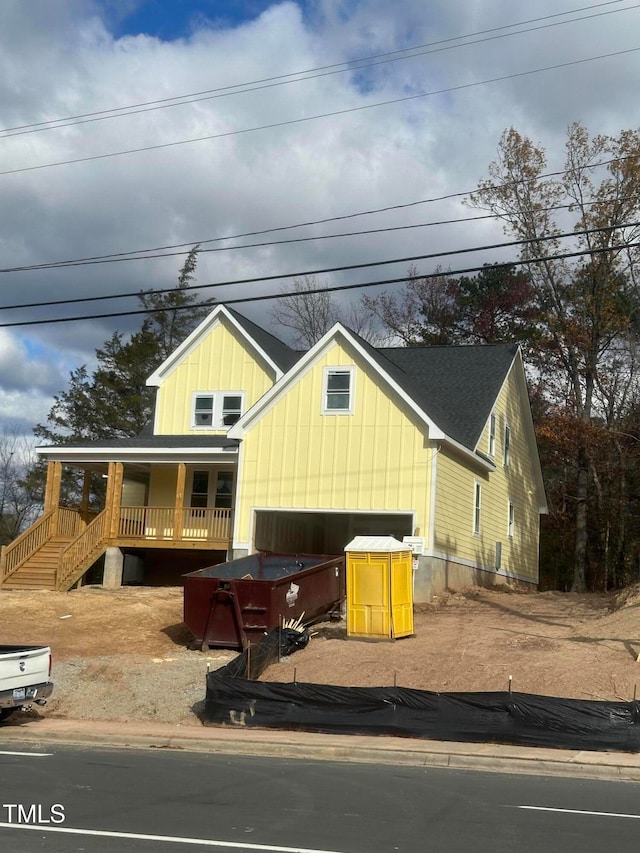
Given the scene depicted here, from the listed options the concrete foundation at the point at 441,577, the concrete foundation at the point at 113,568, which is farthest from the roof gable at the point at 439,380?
the concrete foundation at the point at 113,568

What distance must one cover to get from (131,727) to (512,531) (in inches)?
888

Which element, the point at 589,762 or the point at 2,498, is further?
the point at 2,498

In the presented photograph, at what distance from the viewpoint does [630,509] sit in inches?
1757

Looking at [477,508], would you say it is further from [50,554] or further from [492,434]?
[50,554]

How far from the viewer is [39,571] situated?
2817 centimetres

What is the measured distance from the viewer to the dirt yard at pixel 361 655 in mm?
15953

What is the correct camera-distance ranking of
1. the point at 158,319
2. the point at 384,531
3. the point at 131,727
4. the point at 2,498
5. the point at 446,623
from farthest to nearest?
the point at 2,498, the point at 158,319, the point at 384,531, the point at 446,623, the point at 131,727

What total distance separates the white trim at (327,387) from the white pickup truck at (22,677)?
12.8 meters

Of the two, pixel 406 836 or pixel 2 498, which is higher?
pixel 2 498

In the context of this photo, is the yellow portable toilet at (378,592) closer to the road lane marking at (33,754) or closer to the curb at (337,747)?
the curb at (337,747)

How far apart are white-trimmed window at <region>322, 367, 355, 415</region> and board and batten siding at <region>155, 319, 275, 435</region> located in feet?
18.4

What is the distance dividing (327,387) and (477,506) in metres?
6.83

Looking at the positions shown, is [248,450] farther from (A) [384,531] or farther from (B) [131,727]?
(B) [131,727]

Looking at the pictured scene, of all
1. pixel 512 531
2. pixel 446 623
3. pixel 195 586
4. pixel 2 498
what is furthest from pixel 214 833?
pixel 2 498
